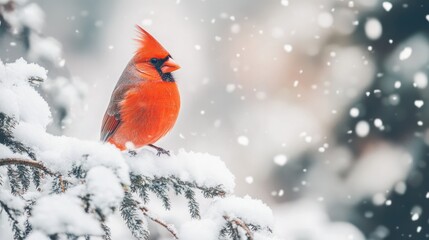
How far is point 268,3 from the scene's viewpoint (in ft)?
28.7

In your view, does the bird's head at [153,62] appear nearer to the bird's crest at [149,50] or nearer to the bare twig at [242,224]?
the bird's crest at [149,50]

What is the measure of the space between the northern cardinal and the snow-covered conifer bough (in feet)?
2.20

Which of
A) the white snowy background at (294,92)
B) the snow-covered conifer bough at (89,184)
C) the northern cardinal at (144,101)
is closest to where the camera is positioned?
the snow-covered conifer bough at (89,184)

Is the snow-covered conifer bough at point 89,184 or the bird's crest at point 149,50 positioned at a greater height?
the bird's crest at point 149,50

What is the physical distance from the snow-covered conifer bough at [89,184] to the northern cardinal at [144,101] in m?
0.67

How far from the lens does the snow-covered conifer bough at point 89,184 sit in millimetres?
933

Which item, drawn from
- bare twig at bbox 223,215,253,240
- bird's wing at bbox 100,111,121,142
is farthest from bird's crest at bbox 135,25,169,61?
bare twig at bbox 223,215,253,240

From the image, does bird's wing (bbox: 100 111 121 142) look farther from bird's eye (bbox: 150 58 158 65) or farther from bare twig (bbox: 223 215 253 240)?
bare twig (bbox: 223 215 253 240)

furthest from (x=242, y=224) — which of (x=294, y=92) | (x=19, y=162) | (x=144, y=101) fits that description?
(x=294, y=92)

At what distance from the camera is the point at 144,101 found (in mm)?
2258

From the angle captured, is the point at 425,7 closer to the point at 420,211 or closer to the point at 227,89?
Result: the point at 420,211

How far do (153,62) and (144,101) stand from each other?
0.83ft

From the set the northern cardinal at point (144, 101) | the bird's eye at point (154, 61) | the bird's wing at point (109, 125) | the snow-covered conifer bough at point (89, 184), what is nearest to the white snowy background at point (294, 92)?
the bird's wing at point (109, 125)

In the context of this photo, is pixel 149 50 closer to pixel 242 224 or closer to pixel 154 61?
pixel 154 61
